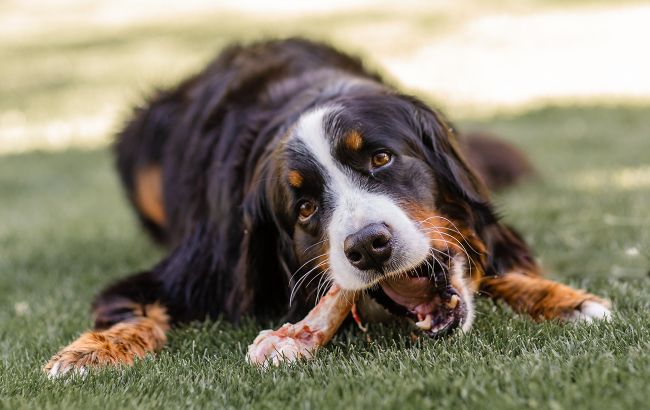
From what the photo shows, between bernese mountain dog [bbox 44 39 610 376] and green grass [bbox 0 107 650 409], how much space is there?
0.38ft

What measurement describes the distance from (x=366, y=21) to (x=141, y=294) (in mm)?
12025

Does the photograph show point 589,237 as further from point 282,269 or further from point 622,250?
point 282,269

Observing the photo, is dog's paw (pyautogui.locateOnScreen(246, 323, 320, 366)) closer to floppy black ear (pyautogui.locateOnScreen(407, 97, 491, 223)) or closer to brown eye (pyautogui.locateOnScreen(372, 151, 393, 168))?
brown eye (pyautogui.locateOnScreen(372, 151, 393, 168))

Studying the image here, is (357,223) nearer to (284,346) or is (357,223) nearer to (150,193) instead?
(284,346)

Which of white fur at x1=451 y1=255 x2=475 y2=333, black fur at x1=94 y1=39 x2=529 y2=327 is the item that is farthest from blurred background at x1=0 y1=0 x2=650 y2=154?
white fur at x1=451 y1=255 x2=475 y2=333

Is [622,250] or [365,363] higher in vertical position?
[365,363]

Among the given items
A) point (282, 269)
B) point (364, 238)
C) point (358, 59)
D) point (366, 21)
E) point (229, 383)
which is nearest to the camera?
point (229, 383)

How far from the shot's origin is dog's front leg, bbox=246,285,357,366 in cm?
275

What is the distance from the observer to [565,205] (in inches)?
198

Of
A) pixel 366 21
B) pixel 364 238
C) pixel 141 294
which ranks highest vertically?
pixel 364 238

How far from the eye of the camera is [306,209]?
3.08m

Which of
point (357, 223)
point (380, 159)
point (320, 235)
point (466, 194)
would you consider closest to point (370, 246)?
point (357, 223)

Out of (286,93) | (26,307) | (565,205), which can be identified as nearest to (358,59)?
(286,93)

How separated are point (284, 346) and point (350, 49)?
10004 millimetres
